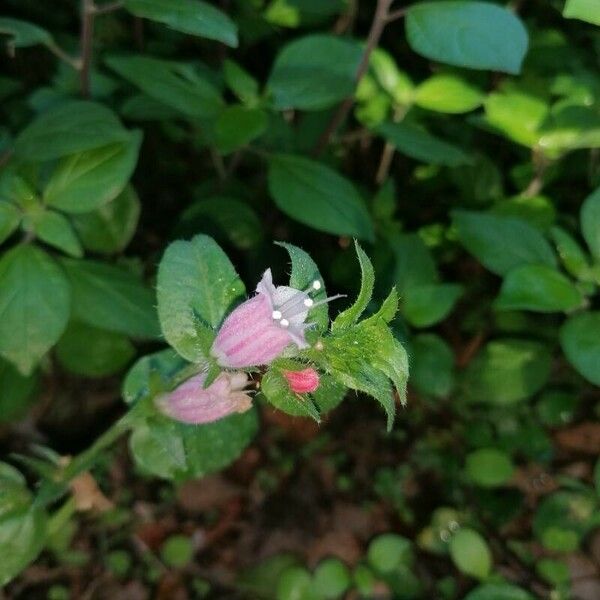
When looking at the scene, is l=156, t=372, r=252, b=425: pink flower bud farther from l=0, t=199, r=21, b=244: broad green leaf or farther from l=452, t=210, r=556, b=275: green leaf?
l=452, t=210, r=556, b=275: green leaf

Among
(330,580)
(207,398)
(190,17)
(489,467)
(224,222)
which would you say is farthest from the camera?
(489,467)

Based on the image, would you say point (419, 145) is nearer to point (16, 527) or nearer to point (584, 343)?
point (584, 343)

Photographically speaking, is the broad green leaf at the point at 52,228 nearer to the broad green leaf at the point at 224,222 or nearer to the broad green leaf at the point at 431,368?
the broad green leaf at the point at 224,222

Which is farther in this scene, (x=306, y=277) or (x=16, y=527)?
(x=16, y=527)

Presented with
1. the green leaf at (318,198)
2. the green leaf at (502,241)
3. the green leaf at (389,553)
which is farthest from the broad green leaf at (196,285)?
the green leaf at (389,553)

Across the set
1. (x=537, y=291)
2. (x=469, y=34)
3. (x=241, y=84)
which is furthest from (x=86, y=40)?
(x=537, y=291)

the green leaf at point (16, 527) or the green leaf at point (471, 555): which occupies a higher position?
the green leaf at point (16, 527)

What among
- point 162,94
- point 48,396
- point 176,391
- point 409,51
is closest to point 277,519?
point 48,396
